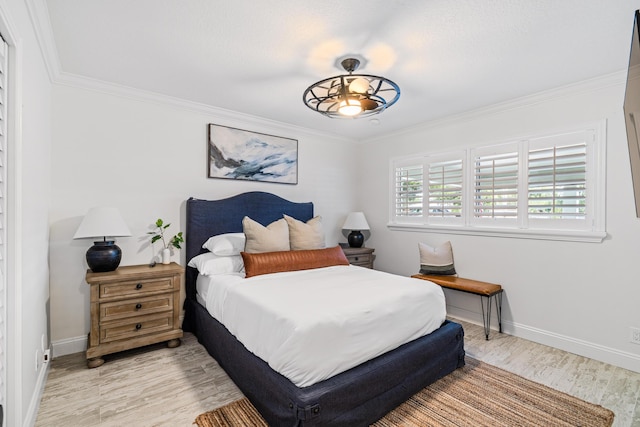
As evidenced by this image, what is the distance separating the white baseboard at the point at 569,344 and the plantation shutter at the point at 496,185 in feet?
3.74

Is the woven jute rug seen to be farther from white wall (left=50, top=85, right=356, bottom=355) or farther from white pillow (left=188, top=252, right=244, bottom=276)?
white wall (left=50, top=85, right=356, bottom=355)

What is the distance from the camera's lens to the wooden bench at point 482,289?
3.14 meters

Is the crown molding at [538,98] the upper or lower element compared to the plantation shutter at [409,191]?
upper

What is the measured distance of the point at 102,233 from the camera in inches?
102

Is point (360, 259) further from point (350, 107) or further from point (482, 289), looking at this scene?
point (350, 107)

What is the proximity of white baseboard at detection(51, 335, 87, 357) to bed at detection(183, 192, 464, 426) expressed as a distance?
37.0 inches

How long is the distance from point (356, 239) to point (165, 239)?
2.50 metres

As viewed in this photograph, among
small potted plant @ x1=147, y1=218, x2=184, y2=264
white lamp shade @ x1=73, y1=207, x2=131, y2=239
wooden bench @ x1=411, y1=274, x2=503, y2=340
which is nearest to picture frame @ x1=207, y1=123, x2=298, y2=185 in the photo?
small potted plant @ x1=147, y1=218, x2=184, y2=264

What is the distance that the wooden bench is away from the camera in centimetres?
314

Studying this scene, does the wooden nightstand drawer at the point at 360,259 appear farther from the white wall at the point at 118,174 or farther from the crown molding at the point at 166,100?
the crown molding at the point at 166,100

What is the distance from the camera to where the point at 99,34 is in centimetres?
213

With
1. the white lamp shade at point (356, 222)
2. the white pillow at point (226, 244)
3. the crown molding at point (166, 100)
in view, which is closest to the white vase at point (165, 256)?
the white pillow at point (226, 244)

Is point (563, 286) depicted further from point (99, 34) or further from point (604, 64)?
point (99, 34)

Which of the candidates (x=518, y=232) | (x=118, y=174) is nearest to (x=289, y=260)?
(x=118, y=174)
